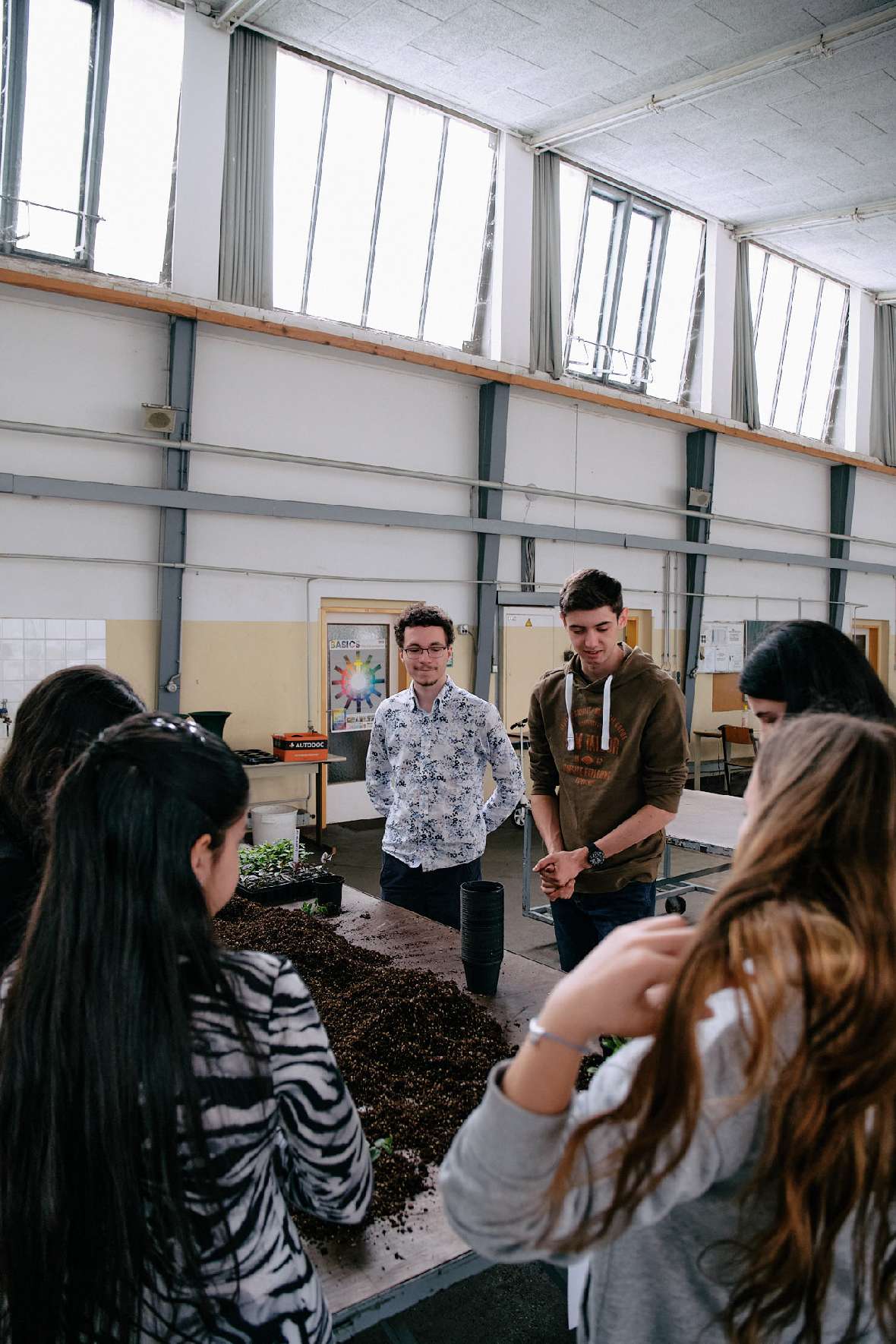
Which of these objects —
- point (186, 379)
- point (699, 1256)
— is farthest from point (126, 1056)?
point (186, 379)

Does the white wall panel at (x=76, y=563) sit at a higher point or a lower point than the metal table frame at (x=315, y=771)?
higher

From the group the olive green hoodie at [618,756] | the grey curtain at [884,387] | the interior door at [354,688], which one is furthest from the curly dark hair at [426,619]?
the grey curtain at [884,387]

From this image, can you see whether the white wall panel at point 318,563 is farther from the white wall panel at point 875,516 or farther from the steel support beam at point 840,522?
the white wall panel at point 875,516

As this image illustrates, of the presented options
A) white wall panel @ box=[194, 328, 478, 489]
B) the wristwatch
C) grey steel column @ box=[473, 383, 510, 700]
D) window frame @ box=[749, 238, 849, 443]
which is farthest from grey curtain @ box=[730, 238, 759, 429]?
the wristwatch

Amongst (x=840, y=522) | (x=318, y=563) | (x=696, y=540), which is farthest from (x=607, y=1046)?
(x=840, y=522)

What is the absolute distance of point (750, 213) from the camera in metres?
8.42

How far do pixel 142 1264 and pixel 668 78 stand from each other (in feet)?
23.9

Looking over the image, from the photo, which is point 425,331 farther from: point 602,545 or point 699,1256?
point 699,1256

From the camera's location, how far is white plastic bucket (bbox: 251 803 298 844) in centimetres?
581

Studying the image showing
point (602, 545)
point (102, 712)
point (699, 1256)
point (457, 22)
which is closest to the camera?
point (699, 1256)

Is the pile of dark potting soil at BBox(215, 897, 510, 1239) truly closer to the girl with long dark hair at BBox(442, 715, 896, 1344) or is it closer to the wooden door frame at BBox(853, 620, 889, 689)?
the girl with long dark hair at BBox(442, 715, 896, 1344)

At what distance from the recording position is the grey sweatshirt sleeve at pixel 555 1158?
2.07 ft

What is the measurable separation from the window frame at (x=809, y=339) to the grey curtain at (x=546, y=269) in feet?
8.81

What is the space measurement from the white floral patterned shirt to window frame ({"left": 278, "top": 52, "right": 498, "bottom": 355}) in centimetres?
457
